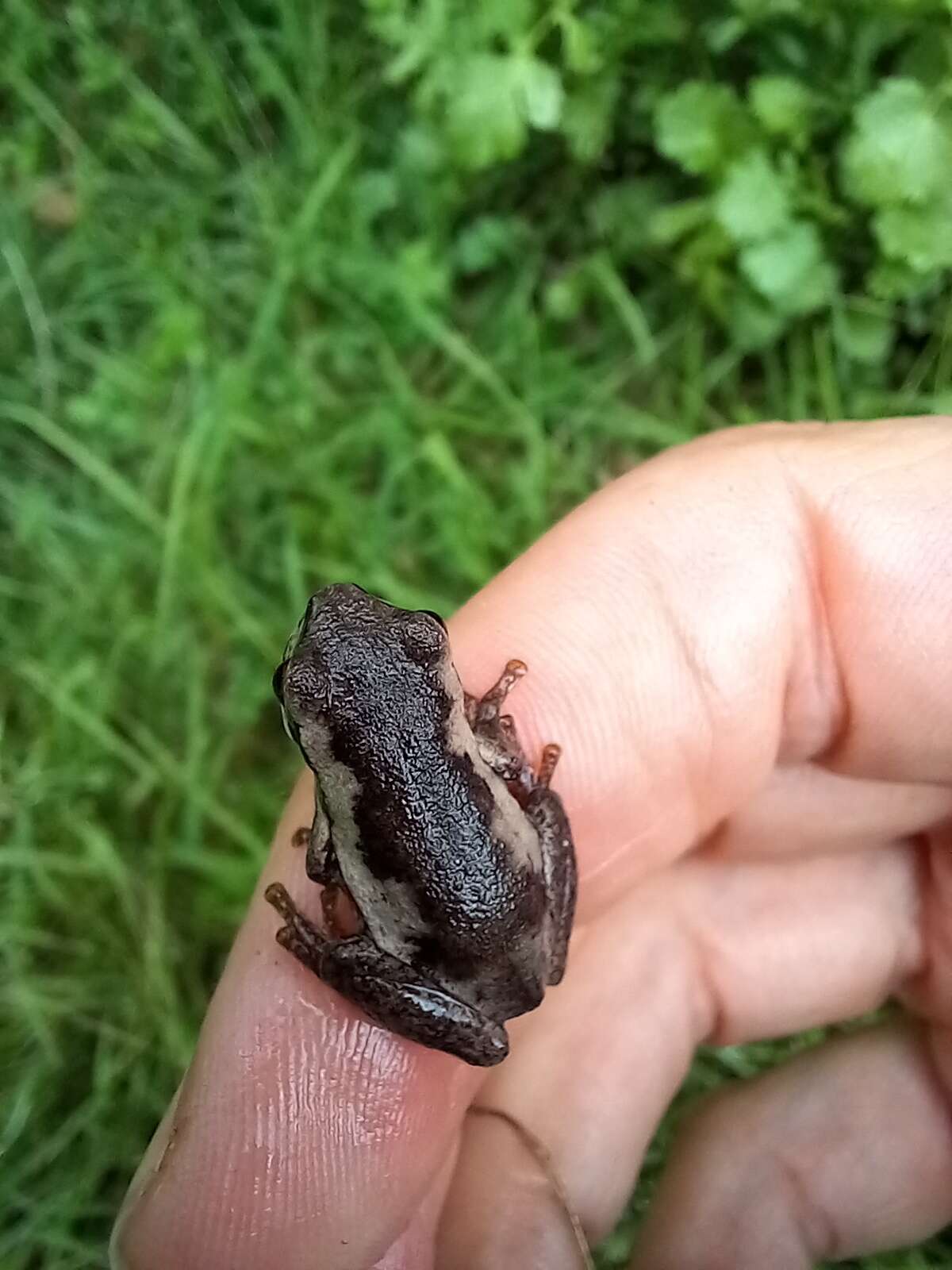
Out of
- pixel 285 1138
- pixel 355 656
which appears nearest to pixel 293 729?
pixel 355 656

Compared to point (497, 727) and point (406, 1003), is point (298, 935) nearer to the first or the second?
point (406, 1003)

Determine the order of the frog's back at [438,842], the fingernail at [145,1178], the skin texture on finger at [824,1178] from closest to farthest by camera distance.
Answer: the frog's back at [438,842] → the fingernail at [145,1178] → the skin texture on finger at [824,1178]

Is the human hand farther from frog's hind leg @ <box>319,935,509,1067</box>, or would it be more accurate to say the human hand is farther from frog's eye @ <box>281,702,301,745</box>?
frog's eye @ <box>281,702,301,745</box>

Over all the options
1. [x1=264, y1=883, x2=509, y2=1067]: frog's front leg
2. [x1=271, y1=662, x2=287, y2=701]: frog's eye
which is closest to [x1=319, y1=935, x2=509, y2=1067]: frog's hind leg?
[x1=264, y1=883, x2=509, y2=1067]: frog's front leg

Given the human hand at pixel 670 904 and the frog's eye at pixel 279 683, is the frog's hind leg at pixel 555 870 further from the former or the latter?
the frog's eye at pixel 279 683

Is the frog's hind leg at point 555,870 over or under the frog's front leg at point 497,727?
under

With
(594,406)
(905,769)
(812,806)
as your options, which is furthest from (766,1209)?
(594,406)

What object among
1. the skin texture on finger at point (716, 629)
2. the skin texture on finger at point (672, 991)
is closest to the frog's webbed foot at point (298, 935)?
the skin texture on finger at point (716, 629)
